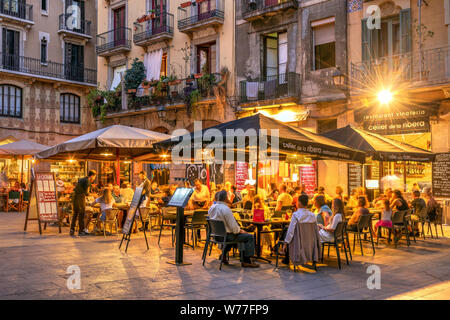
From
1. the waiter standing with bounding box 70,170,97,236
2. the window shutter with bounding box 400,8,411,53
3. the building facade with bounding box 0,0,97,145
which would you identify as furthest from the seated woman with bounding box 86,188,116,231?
the building facade with bounding box 0,0,97,145

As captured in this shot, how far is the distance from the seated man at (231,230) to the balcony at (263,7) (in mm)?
12184

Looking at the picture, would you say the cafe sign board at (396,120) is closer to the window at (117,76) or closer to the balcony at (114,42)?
the balcony at (114,42)

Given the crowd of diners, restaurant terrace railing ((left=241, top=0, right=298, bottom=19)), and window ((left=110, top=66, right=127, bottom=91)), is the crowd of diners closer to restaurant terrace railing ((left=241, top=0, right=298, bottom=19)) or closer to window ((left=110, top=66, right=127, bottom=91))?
restaurant terrace railing ((left=241, top=0, right=298, bottom=19))

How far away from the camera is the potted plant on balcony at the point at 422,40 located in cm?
1431

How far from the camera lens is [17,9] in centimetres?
2734

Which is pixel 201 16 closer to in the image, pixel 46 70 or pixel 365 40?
pixel 365 40

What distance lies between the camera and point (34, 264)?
25.8ft

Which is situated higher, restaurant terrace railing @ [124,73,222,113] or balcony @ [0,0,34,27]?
balcony @ [0,0,34,27]

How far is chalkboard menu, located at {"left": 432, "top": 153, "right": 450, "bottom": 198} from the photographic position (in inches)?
572

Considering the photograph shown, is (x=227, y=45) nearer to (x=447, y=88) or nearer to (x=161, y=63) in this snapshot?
(x=161, y=63)

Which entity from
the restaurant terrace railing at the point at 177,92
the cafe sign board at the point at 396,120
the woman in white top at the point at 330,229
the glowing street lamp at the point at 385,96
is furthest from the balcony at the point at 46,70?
the woman in white top at the point at 330,229

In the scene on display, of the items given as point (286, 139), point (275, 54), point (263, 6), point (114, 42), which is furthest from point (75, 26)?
point (286, 139)

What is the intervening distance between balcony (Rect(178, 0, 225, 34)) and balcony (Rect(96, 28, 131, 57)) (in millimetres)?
4164
